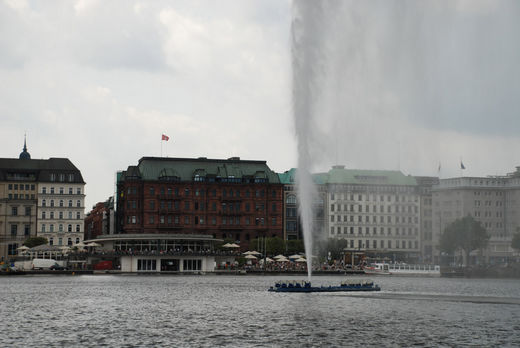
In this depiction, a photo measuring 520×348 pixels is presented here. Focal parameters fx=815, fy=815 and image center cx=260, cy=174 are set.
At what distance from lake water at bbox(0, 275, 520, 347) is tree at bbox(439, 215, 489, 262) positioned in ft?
269

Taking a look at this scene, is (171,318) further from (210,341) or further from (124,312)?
(210,341)

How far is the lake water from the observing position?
53.1 meters

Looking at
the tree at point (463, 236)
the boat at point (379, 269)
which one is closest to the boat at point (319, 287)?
the boat at point (379, 269)

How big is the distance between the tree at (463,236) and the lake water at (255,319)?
8196 cm

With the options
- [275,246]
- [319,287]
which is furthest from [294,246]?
[319,287]

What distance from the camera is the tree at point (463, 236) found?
575ft

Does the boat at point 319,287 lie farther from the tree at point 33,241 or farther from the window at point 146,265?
the tree at point 33,241

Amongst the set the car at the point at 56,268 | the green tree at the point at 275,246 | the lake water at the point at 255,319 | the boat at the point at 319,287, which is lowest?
the lake water at the point at 255,319

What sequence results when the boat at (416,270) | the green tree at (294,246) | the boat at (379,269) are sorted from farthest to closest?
the green tree at (294,246)
the boat at (379,269)
the boat at (416,270)

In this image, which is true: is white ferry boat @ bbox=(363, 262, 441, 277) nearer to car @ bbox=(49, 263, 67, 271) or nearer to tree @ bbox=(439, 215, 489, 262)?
tree @ bbox=(439, 215, 489, 262)

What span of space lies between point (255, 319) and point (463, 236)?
119 metres

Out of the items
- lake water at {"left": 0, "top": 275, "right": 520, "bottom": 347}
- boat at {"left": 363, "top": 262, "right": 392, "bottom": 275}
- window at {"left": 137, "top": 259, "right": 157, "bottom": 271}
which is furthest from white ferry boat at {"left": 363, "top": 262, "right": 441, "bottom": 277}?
lake water at {"left": 0, "top": 275, "right": 520, "bottom": 347}

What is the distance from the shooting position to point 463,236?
176 m

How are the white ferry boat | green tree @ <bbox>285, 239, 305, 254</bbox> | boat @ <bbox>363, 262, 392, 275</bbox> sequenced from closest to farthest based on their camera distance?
1. the white ferry boat
2. boat @ <bbox>363, 262, 392, 275</bbox>
3. green tree @ <bbox>285, 239, 305, 254</bbox>
